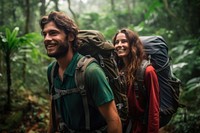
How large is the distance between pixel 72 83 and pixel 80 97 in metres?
0.17

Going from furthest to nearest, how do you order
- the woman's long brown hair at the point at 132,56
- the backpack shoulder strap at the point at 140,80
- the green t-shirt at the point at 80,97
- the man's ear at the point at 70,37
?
the woman's long brown hair at the point at 132,56, the backpack shoulder strap at the point at 140,80, the man's ear at the point at 70,37, the green t-shirt at the point at 80,97

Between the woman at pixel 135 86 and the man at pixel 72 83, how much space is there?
78 centimetres

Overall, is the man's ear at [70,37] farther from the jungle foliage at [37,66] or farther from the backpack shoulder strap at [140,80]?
the jungle foliage at [37,66]

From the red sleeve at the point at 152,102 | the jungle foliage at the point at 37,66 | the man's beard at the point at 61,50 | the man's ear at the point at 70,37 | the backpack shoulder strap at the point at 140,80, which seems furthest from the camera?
the jungle foliage at the point at 37,66

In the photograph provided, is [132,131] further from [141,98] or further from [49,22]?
[49,22]

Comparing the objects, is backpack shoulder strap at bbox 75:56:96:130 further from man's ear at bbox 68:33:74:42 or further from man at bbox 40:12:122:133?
man's ear at bbox 68:33:74:42

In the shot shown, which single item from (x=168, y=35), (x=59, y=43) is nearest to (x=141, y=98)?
(x=59, y=43)

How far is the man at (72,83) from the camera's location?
7.16 feet

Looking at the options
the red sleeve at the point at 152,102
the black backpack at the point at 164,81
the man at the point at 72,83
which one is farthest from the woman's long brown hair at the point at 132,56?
the man at the point at 72,83

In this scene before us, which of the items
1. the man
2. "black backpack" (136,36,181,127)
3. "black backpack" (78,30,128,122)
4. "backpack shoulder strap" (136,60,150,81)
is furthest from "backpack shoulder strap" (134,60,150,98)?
the man

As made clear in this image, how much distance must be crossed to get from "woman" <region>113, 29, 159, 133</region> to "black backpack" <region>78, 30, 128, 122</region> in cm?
52

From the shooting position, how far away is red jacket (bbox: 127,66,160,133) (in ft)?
9.66

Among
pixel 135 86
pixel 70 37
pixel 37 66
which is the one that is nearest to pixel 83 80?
pixel 70 37

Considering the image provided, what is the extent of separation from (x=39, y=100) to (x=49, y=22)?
15.7ft
